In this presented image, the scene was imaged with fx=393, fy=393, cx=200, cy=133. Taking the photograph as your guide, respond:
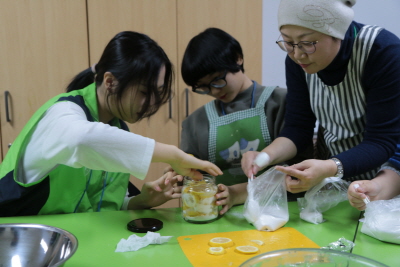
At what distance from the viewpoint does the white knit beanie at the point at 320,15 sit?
1.01m

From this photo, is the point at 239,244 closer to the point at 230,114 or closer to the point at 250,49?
the point at 230,114

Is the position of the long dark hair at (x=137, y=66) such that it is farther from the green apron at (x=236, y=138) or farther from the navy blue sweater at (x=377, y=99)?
the navy blue sweater at (x=377, y=99)

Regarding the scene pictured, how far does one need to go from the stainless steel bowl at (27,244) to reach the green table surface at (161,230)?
6 cm

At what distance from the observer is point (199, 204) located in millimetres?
1061

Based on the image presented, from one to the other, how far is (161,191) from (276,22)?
Answer: 1.85m

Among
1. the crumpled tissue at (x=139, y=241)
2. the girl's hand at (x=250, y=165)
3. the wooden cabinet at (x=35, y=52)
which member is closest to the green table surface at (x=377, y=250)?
the girl's hand at (x=250, y=165)

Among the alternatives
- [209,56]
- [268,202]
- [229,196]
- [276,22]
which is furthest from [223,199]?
[276,22]

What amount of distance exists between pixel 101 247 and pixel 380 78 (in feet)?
2.77

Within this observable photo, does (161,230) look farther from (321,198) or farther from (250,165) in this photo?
(321,198)

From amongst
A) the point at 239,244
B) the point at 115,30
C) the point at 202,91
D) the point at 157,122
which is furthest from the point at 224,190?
the point at 115,30

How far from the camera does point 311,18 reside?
3.32 feet

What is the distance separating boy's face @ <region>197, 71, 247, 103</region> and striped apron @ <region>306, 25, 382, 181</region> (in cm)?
25

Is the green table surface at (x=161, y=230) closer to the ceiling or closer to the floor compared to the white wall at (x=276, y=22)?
closer to the floor

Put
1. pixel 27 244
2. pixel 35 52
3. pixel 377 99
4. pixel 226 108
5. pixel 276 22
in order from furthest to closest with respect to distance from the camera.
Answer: pixel 276 22 < pixel 35 52 < pixel 226 108 < pixel 377 99 < pixel 27 244
